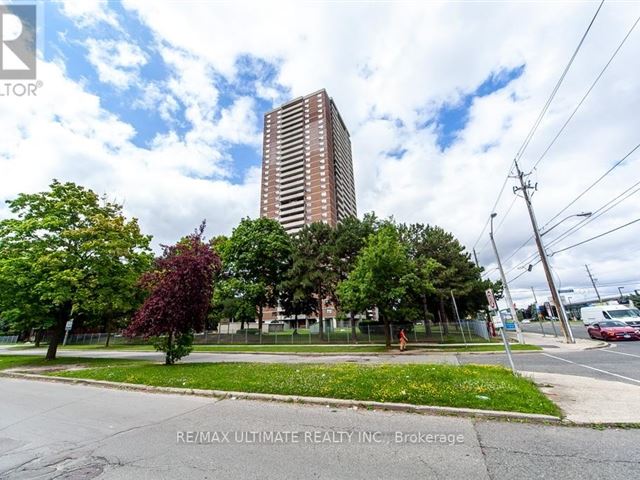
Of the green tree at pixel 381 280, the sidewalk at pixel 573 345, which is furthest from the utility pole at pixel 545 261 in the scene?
the green tree at pixel 381 280

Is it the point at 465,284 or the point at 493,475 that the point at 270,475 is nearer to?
the point at 493,475

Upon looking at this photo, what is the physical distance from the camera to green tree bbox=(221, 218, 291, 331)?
35562mm

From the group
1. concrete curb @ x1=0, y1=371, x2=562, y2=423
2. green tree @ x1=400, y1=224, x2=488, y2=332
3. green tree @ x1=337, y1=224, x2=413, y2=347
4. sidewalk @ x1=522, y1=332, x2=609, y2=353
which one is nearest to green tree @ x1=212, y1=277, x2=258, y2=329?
green tree @ x1=337, y1=224, x2=413, y2=347

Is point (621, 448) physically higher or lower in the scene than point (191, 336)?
lower

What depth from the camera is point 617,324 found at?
72.7 feet

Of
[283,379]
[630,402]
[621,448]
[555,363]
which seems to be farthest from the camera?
[555,363]

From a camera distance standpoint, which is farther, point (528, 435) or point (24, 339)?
point (24, 339)

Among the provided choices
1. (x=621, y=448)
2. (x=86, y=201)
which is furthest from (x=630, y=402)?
(x=86, y=201)

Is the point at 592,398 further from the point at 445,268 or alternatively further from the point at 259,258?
the point at 259,258

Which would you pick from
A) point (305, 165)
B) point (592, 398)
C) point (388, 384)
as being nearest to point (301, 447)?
point (388, 384)

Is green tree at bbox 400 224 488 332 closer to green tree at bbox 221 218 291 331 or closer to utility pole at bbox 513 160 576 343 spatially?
utility pole at bbox 513 160 576 343

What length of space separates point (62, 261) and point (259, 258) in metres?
20.5

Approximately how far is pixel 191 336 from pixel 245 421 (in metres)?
9.26

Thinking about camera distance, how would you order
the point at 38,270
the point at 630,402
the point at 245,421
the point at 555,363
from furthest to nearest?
1. the point at 38,270
2. the point at 555,363
3. the point at 630,402
4. the point at 245,421
